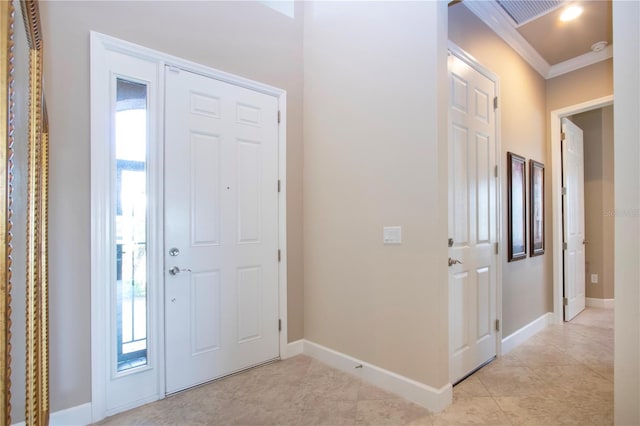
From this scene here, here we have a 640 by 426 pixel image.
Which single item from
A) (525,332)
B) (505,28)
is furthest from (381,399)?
(505,28)

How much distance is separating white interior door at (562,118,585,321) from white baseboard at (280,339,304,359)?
314 cm

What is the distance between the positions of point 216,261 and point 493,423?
6.84 feet

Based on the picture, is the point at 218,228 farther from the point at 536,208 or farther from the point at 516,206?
the point at 536,208

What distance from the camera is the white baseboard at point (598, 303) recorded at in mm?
4410

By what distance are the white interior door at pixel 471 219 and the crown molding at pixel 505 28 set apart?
0.50 m

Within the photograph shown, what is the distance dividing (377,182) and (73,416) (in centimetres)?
238

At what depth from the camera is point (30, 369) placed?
1008 millimetres

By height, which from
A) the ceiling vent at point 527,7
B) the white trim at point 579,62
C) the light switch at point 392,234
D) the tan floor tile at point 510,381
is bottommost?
the tan floor tile at point 510,381

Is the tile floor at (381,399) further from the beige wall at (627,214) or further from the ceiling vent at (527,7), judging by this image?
the ceiling vent at (527,7)

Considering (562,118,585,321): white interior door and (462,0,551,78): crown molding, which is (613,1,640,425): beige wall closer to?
(462,0,551,78): crown molding

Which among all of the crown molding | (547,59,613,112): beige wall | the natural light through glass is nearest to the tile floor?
the natural light through glass

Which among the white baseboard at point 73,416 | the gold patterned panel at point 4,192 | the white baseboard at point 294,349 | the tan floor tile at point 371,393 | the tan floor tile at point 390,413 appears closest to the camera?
the gold patterned panel at point 4,192

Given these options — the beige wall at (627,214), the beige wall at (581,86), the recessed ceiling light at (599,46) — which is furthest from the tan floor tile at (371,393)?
the recessed ceiling light at (599,46)

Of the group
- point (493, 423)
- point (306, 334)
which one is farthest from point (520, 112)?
point (306, 334)
